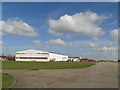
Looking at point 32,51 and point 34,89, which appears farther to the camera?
point 32,51

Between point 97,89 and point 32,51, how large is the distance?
90.1 m

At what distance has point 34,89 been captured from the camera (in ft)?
28.1

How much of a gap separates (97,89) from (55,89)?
8.47 ft

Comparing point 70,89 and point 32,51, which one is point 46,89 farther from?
point 32,51

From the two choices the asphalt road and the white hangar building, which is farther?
the white hangar building

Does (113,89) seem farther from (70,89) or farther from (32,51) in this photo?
(32,51)

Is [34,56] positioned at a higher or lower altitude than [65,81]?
lower

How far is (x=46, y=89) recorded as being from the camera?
338 inches

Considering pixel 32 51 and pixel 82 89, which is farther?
pixel 32 51

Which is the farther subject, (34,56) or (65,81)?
(34,56)

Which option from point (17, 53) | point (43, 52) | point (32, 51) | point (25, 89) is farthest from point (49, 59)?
point (25, 89)

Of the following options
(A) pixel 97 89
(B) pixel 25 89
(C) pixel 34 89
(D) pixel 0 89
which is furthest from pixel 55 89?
(D) pixel 0 89

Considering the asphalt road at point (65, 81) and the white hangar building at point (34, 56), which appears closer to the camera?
the asphalt road at point (65, 81)

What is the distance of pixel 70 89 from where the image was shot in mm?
8641
